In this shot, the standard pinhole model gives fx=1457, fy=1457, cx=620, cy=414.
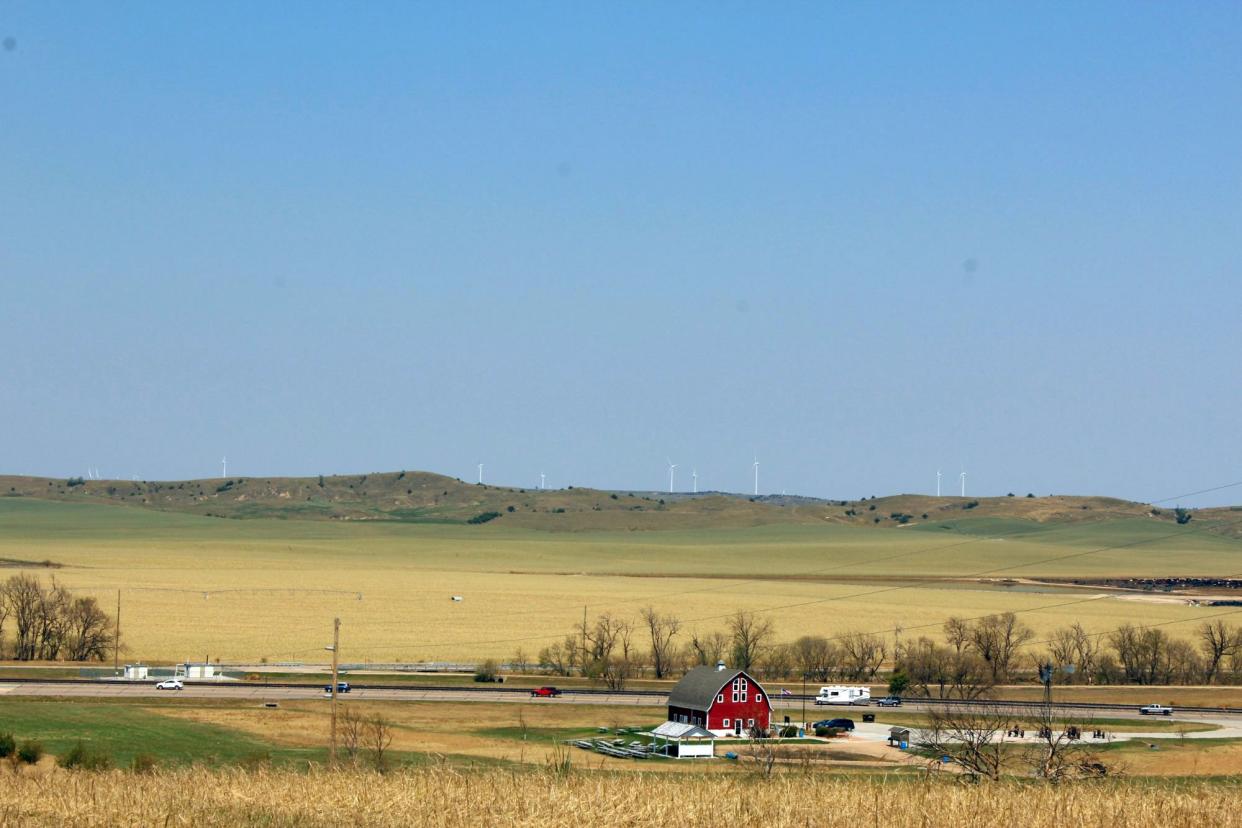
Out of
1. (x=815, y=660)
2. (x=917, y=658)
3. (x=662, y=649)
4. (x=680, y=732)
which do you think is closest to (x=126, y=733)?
(x=680, y=732)

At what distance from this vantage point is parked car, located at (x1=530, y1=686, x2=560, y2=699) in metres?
74.9

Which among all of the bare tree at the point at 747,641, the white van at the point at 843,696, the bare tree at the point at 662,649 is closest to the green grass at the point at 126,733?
the white van at the point at 843,696

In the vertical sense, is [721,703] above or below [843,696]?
above

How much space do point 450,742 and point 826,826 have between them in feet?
130

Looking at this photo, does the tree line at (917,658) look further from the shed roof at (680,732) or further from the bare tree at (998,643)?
the shed roof at (680,732)

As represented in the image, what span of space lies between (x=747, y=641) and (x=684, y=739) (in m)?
34.7

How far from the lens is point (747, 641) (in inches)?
3691

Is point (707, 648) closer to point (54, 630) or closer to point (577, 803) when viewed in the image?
point (54, 630)

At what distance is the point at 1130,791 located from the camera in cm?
1980

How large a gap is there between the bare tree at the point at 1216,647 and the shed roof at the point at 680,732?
44060 millimetres

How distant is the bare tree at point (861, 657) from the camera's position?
90125 mm

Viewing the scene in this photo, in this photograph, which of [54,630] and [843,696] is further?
[54,630]

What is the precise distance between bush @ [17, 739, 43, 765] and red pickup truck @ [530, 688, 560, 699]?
33.5 metres

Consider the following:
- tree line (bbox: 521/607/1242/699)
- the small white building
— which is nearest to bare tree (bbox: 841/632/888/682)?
tree line (bbox: 521/607/1242/699)
